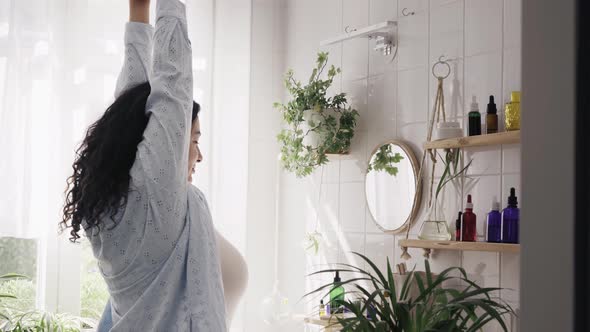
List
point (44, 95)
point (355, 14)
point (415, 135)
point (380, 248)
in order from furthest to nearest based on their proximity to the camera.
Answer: point (355, 14) < point (44, 95) < point (380, 248) < point (415, 135)

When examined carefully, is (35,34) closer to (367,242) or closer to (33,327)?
(33,327)

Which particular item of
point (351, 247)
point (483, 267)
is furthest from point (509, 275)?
point (351, 247)

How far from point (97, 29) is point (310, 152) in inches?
41.7

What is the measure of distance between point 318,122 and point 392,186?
47 centimetres

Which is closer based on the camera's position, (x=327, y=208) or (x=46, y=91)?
(x=46, y=91)

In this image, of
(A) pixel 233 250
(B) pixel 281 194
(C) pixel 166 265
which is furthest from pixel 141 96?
(B) pixel 281 194

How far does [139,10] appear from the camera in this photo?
63.7 inches

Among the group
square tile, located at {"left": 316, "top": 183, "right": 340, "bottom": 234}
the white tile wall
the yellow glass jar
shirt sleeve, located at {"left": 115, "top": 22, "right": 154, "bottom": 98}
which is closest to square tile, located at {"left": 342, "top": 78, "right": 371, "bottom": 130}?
the white tile wall

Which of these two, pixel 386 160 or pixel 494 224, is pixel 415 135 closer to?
pixel 386 160

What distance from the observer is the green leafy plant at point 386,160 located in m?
2.48

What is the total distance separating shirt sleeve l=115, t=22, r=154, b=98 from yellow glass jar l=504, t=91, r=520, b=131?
3.41 feet

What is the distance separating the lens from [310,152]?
112 inches

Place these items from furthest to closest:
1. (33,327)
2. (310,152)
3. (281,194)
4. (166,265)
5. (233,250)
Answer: (281,194), (310,152), (33,327), (233,250), (166,265)

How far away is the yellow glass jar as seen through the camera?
195cm
